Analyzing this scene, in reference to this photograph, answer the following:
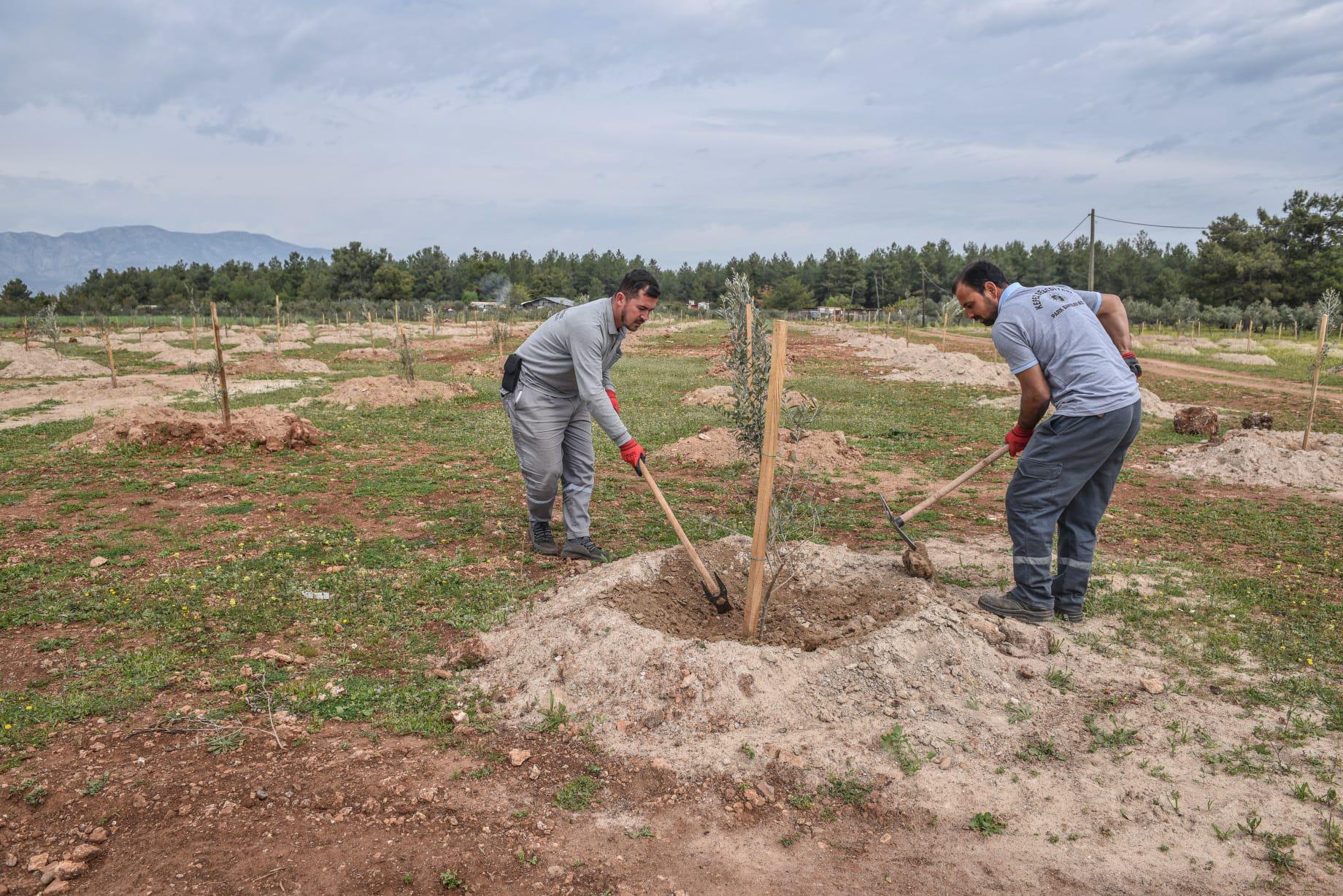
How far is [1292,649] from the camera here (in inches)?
179

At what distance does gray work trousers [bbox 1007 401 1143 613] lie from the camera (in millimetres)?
4570

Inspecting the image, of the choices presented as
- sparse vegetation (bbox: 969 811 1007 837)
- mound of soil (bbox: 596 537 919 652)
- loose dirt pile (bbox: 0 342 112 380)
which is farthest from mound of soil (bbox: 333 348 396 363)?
sparse vegetation (bbox: 969 811 1007 837)

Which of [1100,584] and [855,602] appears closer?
[855,602]

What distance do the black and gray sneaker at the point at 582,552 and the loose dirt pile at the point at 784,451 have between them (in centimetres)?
395

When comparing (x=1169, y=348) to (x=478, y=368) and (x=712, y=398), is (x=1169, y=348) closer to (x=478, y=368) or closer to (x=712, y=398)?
(x=712, y=398)

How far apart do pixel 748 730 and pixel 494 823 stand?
1.26 metres

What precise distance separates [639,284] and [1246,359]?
31136 mm

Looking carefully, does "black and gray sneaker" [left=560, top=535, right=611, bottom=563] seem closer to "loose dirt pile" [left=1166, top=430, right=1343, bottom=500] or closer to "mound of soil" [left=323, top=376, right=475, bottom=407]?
"loose dirt pile" [left=1166, top=430, right=1343, bottom=500]

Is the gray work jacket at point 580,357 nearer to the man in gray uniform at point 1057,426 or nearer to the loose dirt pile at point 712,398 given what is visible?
the man in gray uniform at point 1057,426

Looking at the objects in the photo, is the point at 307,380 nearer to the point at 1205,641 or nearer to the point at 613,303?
the point at 613,303

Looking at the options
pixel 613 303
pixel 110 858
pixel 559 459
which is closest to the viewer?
pixel 110 858

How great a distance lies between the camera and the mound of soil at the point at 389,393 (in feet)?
48.9

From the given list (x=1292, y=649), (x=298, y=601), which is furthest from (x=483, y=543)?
(x=1292, y=649)

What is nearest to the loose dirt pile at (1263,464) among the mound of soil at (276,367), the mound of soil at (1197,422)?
the mound of soil at (1197,422)
